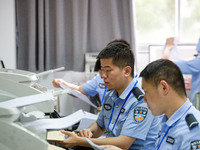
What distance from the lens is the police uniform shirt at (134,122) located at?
1729mm

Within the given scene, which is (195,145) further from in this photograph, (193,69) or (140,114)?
(193,69)

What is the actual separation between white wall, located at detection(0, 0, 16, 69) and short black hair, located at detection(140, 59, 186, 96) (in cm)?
223

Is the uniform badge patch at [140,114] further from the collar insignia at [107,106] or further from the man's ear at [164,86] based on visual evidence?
the man's ear at [164,86]

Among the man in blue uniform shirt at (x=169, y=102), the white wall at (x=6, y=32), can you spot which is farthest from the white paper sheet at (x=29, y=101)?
the white wall at (x=6, y=32)

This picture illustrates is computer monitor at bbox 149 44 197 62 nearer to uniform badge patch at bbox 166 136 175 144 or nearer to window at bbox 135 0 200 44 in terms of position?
window at bbox 135 0 200 44

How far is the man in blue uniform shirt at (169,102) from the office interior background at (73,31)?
251cm

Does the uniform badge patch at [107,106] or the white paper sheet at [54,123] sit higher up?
the white paper sheet at [54,123]

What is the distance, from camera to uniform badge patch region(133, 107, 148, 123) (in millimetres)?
1747

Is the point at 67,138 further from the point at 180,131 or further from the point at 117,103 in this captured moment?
the point at 180,131

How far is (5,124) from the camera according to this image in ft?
3.55

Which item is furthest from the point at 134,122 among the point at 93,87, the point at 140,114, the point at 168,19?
the point at 168,19

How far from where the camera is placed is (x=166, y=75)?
52.0 inches

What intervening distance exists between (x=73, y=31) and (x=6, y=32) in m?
0.91

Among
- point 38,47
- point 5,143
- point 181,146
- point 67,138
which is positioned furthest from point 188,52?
point 5,143
